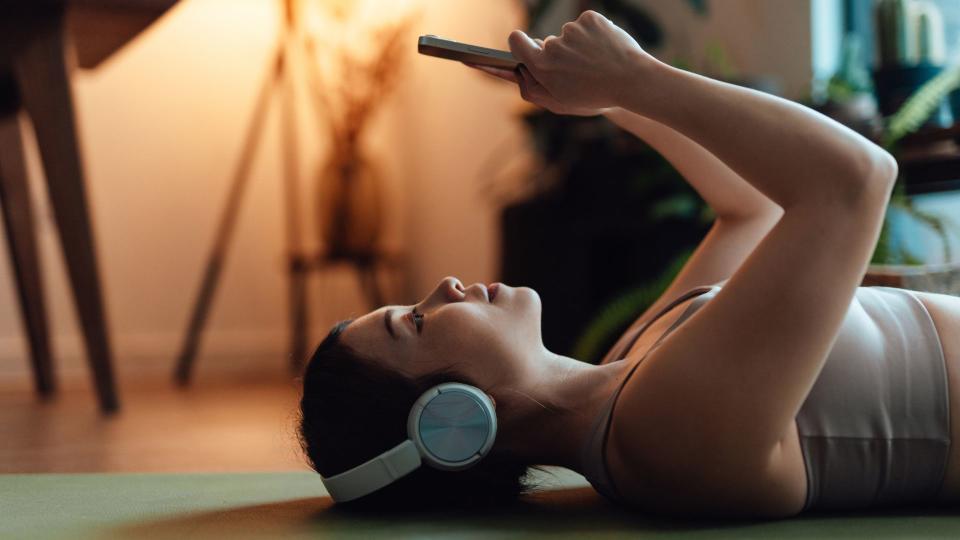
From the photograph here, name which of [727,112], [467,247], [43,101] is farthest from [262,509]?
[467,247]

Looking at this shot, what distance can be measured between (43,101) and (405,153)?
232 centimetres

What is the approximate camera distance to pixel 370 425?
1006 mm

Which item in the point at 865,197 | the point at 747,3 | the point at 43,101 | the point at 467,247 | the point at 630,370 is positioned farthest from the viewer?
the point at 467,247

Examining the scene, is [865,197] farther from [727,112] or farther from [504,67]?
[504,67]

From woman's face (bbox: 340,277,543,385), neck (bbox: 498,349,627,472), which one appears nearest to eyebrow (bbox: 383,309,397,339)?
woman's face (bbox: 340,277,543,385)

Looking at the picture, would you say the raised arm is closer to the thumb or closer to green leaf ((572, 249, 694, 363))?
the thumb

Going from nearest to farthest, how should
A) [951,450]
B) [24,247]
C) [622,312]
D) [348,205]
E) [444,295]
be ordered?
[951,450], [444,295], [622,312], [24,247], [348,205]

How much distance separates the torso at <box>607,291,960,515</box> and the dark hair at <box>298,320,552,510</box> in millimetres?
125

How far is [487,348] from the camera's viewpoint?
1.03 meters

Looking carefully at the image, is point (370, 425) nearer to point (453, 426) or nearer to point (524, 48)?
point (453, 426)

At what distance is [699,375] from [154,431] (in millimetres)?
1593

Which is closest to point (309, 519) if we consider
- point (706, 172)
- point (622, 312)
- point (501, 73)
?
point (501, 73)

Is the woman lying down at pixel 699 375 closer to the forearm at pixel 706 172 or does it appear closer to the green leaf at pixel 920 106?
the forearm at pixel 706 172

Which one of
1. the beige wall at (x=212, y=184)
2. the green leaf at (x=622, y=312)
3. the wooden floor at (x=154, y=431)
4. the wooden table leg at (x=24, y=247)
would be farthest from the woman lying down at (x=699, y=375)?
the beige wall at (x=212, y=184)
